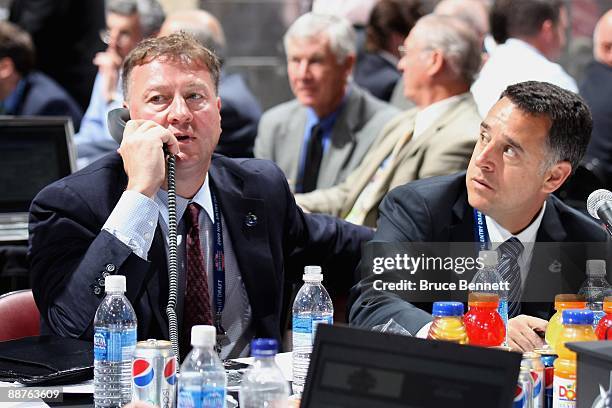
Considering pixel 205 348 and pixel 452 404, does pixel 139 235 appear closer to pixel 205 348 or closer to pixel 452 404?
pixel 205 348

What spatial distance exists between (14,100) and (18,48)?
354mm

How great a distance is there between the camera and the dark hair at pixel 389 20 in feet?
21.3

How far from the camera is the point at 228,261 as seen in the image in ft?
10.5

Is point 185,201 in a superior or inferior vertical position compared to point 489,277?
superior

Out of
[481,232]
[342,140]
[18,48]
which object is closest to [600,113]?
[342,140]

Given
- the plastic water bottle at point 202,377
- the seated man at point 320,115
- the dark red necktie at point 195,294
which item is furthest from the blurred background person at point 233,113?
the plastic water bottle at point 202,377

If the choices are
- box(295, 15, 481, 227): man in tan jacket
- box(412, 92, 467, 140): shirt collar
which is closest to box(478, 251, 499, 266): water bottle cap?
box(295, 15, 481, 227): man in tan jacket

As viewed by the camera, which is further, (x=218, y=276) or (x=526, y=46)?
(x=526, y=46)

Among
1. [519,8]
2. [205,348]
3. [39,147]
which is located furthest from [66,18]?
[205,348]

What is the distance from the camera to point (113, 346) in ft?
7.91

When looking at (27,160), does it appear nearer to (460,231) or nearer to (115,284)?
(460,231)

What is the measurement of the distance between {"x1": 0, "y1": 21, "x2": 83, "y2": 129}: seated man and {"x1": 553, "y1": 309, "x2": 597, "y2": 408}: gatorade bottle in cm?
480

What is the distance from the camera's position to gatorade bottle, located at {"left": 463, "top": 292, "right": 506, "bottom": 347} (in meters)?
2.59

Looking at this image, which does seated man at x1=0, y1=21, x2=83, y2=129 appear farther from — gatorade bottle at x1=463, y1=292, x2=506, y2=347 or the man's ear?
gatorade bottle at x1=463, y1=292, x2=506, y2=347
